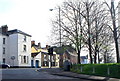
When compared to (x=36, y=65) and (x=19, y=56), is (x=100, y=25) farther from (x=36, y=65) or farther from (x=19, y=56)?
(x=36, y=65)

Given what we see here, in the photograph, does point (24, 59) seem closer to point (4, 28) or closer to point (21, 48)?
point (21, 48)

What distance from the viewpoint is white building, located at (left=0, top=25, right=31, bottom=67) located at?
182ft

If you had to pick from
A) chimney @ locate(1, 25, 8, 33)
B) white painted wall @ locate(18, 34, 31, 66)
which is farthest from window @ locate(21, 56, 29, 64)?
chimney @ locate(1, 25, 8, 33)

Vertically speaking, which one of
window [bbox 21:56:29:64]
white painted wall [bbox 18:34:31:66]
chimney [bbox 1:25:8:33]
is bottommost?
window [bbox 21:56:29:64]

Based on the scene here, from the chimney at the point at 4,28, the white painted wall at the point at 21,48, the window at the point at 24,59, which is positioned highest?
the chimney at the point at 4,28

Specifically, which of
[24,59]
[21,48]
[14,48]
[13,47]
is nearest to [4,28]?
[13,47]

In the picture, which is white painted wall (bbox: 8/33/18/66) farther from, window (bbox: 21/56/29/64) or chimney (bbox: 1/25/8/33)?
chimney (bbox: 1/25/8/33)

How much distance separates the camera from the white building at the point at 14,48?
182 ft

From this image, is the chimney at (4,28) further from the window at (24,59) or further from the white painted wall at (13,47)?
the window at (24,59)

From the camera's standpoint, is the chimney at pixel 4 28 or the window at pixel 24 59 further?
the chimney at pixel 4 28

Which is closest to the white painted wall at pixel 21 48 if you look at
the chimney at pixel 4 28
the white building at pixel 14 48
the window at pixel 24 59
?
the white building at pixel 14 48

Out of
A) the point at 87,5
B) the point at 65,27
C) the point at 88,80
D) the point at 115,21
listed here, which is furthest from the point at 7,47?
the point at 88,80

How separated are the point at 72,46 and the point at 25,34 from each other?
24.4m

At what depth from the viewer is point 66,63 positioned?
29297mm
